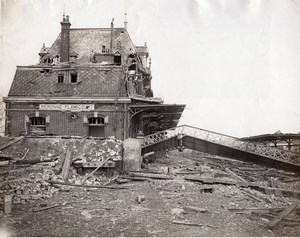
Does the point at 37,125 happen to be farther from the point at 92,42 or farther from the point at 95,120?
the point at 92,42

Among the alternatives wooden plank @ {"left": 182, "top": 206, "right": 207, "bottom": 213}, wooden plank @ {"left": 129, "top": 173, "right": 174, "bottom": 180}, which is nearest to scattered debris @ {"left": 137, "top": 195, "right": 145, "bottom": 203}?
wooden plank @ {"left": 182, "top": 206, "right": 207, "bottom": 213}

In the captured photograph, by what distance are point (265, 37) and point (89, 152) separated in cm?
1046

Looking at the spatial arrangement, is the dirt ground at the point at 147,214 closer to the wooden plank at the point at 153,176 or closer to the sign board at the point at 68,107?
the wooden plank at the point at 153,176

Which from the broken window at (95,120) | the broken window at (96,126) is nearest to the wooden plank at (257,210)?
the broken window at (96,126)

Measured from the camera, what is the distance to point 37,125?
923 inches

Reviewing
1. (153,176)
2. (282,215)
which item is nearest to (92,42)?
(153,176)

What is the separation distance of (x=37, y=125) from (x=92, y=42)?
10739 mm

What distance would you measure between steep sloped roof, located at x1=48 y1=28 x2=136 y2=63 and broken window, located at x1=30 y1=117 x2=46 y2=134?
7.51 m

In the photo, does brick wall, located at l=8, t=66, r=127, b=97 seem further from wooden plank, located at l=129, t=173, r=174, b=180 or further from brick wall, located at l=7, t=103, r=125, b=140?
wooden plank, located at l=129, t=173, r=174, b=180

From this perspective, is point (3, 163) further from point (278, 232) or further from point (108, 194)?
point (278, 232)

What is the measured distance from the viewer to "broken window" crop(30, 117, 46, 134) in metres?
23.2

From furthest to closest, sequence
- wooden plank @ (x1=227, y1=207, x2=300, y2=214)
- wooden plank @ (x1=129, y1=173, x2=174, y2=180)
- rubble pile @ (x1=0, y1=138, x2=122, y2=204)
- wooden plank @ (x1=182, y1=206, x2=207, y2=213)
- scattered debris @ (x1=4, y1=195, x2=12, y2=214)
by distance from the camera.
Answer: wooden plank @ (x1=129, y1=173, x2=174, y2=180) < rubble pile @ (x1=0, y1=138, x2=122, y2=204) < wooden plank @ (x1=227, y1=207, x2=300, y2=214) < wooden plank @ (x1=182, y1=206, x2=207, y2=213) < scattered debris @ (x1=4, y1=195, x2=12, y2=214)

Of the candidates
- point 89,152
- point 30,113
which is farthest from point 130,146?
point 30,113

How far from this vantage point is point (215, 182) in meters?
14.8
